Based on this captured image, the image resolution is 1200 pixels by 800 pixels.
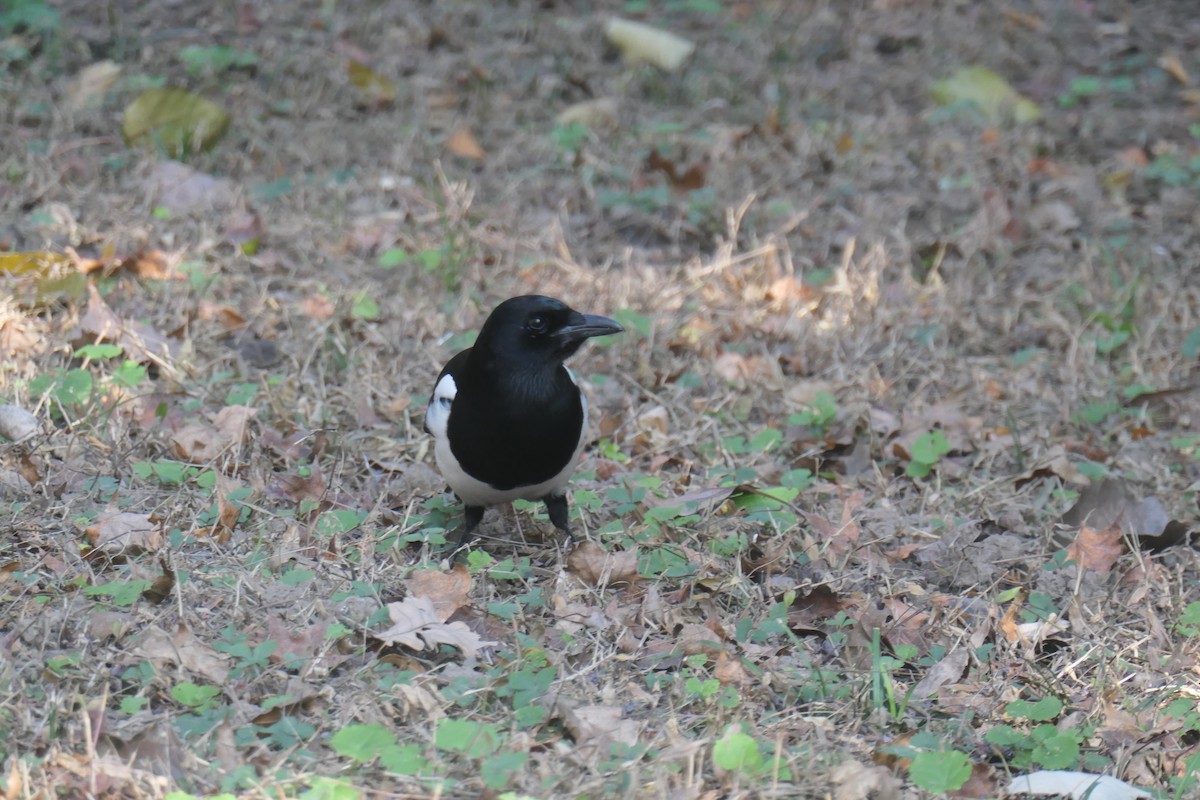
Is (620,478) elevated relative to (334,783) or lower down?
lower down

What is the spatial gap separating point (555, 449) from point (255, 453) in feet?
3.34

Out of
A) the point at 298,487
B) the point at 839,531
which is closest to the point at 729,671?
the point at 839,531

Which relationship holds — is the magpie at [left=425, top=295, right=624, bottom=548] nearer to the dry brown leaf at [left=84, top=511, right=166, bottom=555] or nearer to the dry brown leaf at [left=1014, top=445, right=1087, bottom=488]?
the dry brown leaf at [left=84, top=511, right=166, bottom=555]

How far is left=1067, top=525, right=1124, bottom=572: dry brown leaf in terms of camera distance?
3.59 metres

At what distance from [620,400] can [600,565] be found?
1197 millimetres

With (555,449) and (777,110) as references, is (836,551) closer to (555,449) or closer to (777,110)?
(555,449)

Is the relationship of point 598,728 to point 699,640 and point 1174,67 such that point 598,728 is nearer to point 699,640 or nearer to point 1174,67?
point 699,640

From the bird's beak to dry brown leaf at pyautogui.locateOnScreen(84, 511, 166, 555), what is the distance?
3.82 feet

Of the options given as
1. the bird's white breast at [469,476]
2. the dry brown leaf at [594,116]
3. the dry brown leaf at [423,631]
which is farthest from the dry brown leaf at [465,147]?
the dry brown leaf at [423,631]

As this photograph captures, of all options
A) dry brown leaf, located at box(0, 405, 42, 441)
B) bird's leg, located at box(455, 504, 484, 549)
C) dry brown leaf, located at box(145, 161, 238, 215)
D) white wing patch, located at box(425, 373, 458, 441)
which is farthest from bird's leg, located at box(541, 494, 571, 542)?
dry brown leaf, located at box(145, 161, 238, 215)

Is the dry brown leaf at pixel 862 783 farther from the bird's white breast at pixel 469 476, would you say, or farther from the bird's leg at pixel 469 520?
the bird's leg at pixel 469 520

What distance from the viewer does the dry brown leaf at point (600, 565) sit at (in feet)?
11.3

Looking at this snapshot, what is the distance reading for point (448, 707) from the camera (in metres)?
2.77

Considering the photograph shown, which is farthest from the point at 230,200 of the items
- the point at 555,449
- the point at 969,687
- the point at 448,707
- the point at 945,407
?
the point at 969,687
